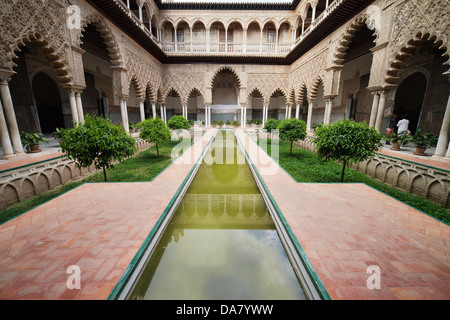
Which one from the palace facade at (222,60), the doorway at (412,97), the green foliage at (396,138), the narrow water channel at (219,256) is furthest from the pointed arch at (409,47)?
the narrow water channel at (219,256)

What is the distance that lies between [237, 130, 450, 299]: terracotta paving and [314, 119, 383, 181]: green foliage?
1.00m

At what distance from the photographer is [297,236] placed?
2.68 metres

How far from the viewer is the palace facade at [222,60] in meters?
5.88

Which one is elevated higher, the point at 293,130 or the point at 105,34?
the point at 105,34

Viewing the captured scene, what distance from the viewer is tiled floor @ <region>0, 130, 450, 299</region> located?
1.87 m

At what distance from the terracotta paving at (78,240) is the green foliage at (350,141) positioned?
4081 millimetres

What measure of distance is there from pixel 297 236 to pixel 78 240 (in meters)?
2.93

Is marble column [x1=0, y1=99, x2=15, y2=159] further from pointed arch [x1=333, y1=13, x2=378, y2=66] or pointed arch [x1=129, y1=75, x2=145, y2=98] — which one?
pointed arch [x1=333, y1=13, x2=378, y2=66]

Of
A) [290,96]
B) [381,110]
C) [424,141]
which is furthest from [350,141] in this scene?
[290,96]

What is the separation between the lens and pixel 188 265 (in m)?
2.42

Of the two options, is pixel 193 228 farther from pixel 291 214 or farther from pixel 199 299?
pixel 291 214

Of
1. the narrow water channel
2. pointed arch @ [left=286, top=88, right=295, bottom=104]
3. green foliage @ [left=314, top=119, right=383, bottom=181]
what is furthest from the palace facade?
the narrow water channel

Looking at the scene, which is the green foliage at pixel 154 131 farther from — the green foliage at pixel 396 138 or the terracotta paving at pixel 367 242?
the green foliage at pixel 396 138

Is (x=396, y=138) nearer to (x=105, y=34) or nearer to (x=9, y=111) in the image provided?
(x=9, y=111)
